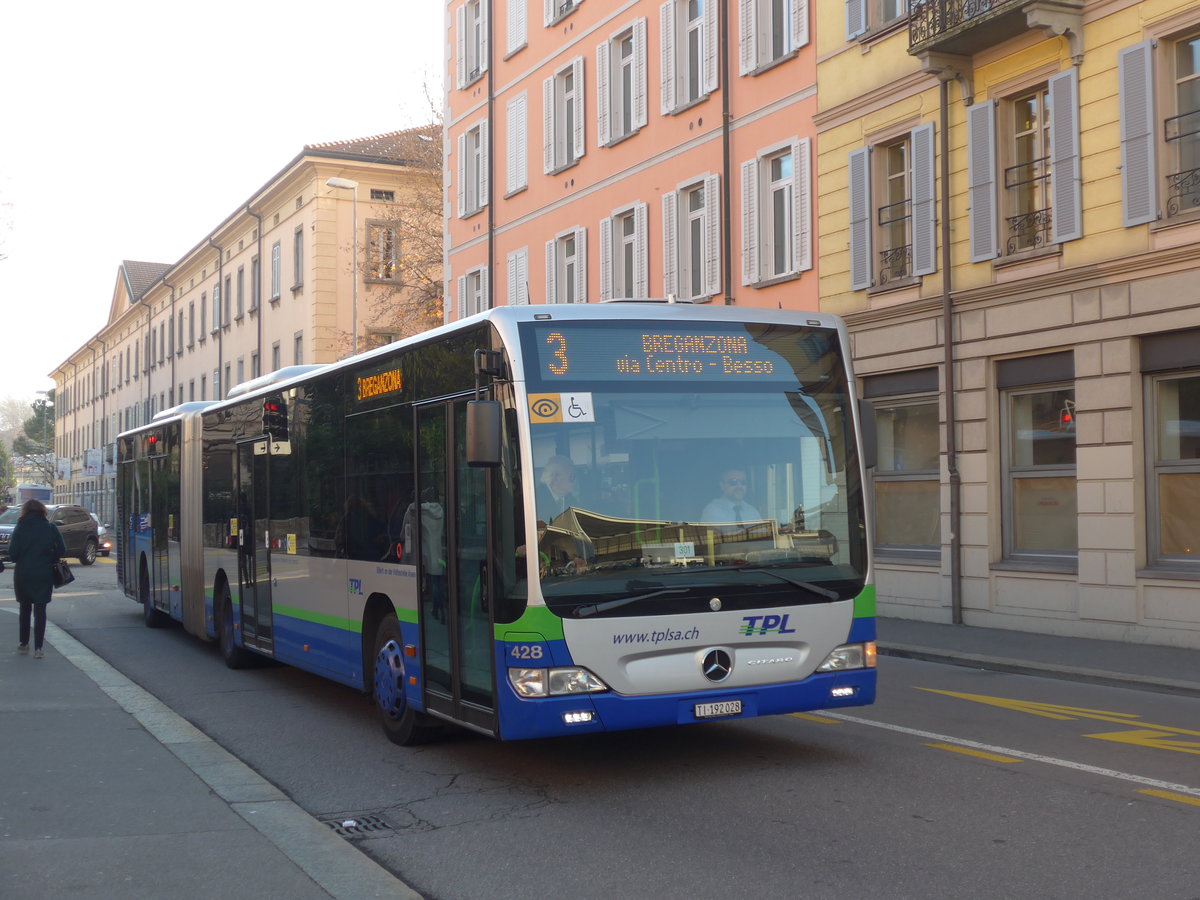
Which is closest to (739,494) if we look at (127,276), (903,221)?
(903,221)

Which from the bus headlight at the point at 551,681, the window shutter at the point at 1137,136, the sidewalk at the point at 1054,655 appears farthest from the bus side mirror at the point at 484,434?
the window shutter at the point at 1137,136

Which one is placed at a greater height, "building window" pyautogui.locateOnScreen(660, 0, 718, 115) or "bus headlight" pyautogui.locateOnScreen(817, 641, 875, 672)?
"building window" pyautogui.locateOnScreen(660, 0, 718, 115)

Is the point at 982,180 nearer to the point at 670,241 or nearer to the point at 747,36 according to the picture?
the point at 747,36

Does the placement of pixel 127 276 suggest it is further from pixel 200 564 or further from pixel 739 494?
pixel 739 494

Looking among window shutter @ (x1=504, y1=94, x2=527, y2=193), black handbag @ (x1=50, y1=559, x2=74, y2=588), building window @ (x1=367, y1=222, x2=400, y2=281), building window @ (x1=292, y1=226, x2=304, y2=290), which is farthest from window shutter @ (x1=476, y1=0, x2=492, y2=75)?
black handbag @ (x1=50, y1=559, x2=74, y2=588)

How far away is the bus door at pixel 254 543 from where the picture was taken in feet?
41.5

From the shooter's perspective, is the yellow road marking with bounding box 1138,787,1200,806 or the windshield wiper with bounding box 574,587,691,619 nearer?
the yellow road marking with bounding box 1138,787,1200,806

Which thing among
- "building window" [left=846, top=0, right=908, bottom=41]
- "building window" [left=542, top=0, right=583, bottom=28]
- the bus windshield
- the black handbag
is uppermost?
"building window" [left=542, top=0, right=583, bottom=28]

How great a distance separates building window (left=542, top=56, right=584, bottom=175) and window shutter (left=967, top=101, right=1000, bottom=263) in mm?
12911

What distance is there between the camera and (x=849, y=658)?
8.15 meters

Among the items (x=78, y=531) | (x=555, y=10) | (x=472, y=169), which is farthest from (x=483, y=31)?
(x=78, y=531)

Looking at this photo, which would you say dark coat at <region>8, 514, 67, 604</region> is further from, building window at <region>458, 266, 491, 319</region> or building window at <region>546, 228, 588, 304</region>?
building window at <region>458, 266, 491, 319</region>

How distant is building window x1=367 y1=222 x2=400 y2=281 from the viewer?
152 ft

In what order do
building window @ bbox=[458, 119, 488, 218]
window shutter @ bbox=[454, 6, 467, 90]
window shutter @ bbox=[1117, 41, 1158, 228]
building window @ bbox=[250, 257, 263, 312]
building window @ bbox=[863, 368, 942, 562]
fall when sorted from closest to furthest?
window shutter @ bbox=[1117, 41, 1158, 228] < building window @ bbox=[863, 368, 942, 562] < building window @ bbox=[458, 119, 488, 218] < window shutter @ bbox=[454, 6, 467, 90] < building window @ bbox=[250, 257, 263, 312]
